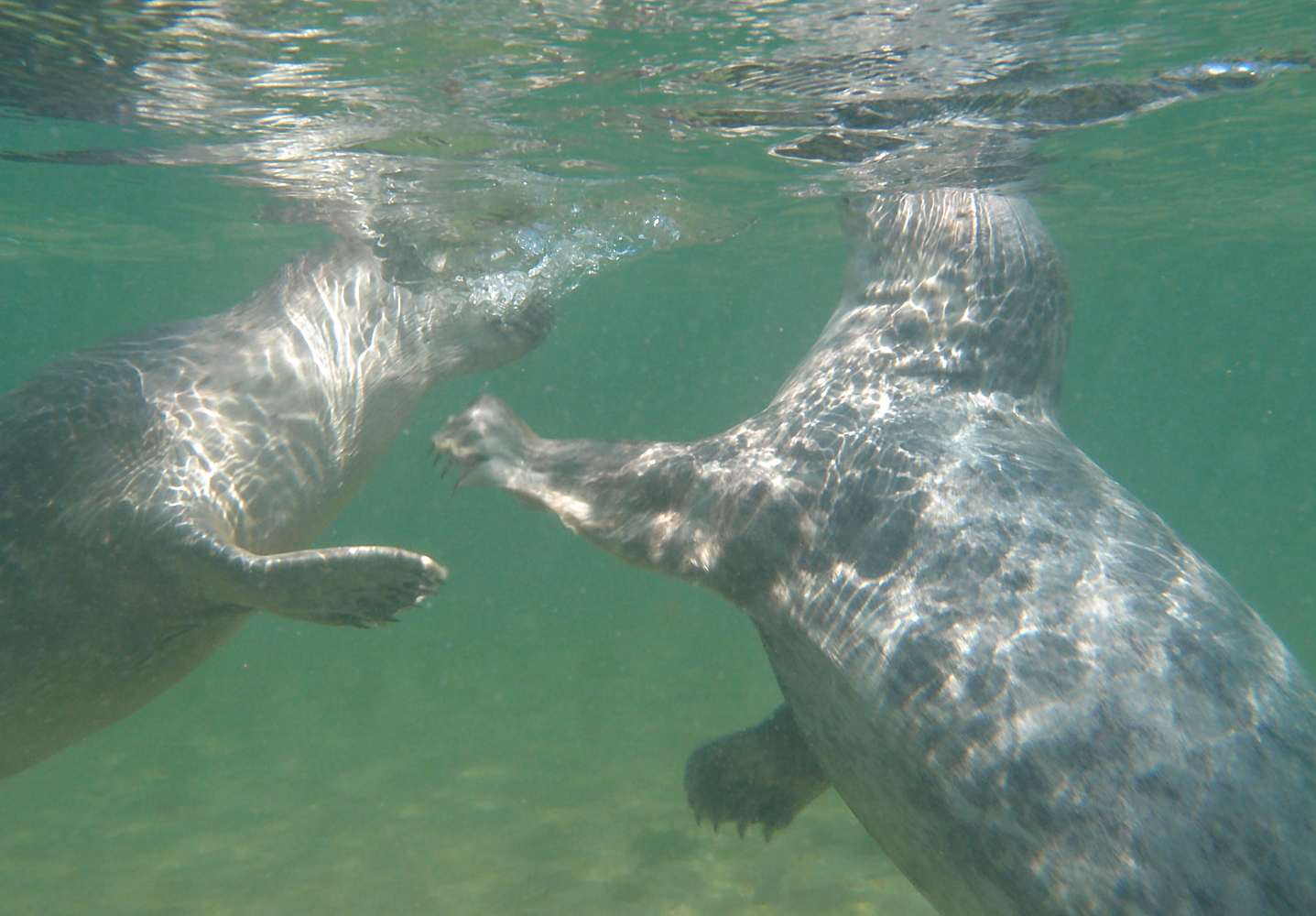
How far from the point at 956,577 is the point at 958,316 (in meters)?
2.05

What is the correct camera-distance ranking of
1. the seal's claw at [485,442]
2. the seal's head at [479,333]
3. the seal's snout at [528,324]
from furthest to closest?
the seal's snout at [528,324] → the seal's head at [479,333] → the seal's claw at [485,442]

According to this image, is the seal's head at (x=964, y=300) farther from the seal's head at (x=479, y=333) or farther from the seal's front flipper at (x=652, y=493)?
Answer: the seal's head at (x=479, y=333)

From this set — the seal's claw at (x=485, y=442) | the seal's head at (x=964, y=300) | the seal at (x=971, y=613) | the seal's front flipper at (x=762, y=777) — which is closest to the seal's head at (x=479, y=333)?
the seal's claw at (x=485, y=442)

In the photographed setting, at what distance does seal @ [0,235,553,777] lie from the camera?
4.05 meters

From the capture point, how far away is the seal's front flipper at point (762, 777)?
15.3 feet

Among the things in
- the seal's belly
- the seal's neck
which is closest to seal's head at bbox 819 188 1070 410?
the seal's neck

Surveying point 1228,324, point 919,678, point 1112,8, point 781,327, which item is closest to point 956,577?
point 919,678

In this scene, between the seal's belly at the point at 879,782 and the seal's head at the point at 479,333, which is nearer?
the seal's belly at the point at 879,782

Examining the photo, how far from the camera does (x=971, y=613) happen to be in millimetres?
3354

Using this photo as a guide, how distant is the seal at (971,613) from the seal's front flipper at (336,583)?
0.89 m

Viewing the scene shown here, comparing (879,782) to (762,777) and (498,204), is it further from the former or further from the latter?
(498,204)

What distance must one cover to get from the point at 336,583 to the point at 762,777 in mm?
2639

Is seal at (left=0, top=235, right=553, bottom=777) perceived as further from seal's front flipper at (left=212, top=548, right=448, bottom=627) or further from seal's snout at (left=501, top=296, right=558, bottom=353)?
seal's snout at (left=501, top=296, right=558, bottom=353)

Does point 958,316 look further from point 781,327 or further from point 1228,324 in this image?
point 1228,324
